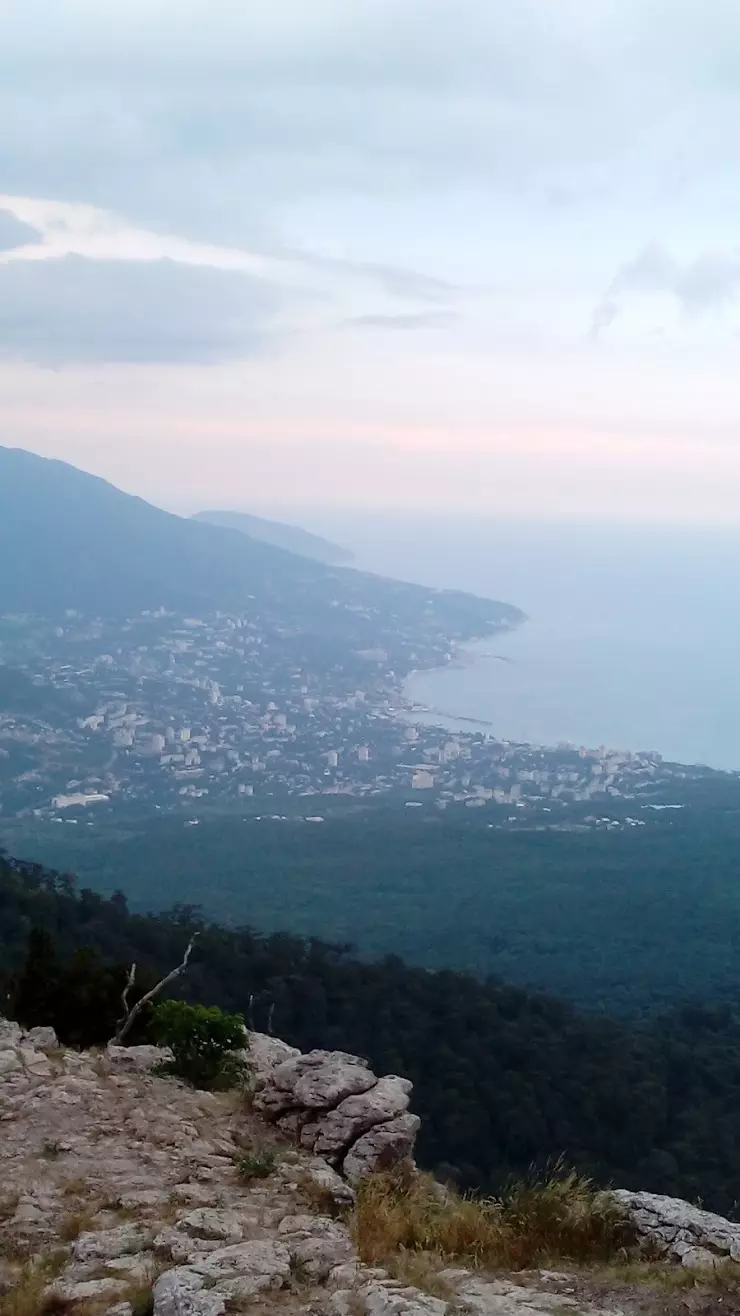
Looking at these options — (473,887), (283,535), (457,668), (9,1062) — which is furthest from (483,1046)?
(283,535)

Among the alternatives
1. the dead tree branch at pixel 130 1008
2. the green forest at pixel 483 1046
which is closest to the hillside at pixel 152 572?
the green forest at pixel 483 1046

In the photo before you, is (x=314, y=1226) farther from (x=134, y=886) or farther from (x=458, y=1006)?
(x=134, y=886)

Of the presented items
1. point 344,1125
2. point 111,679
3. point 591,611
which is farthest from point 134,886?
A: point 591,611

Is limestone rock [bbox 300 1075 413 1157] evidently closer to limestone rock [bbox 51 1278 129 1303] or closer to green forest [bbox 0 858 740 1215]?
limestone rock [bbox 51 1278 129 1303]

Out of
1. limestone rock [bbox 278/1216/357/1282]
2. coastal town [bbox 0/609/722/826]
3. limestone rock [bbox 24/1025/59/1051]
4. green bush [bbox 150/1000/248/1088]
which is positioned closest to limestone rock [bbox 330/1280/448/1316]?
limestone rock [bbox 278/1216/357/1282]

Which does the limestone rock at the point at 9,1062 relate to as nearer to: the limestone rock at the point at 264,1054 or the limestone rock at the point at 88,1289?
the limestone rock at the point at 264,1054

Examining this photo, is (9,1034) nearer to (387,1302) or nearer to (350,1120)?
(350,1120)

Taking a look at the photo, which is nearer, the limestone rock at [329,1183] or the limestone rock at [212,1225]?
the limestone rock at [212,1225]
